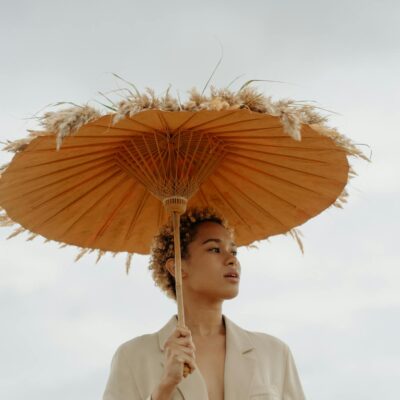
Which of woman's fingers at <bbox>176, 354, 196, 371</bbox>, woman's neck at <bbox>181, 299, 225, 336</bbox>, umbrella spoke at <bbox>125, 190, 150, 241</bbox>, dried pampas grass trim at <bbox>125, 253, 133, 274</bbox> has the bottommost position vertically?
woman's fingers at <bbox>176, 354, 196, 371</bbox>

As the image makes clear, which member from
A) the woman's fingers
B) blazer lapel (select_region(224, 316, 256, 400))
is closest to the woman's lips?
blazer lapel (select_region(224, 316, 256, 400))

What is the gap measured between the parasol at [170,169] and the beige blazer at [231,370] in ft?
1.64

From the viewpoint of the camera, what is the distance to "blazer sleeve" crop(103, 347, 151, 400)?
5551mm

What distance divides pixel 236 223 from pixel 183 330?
1.42m

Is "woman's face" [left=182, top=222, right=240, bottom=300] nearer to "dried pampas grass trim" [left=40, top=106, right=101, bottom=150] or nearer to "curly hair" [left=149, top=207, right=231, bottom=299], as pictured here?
"curly hair" [left=149, top=207, right=231, bottom=299]

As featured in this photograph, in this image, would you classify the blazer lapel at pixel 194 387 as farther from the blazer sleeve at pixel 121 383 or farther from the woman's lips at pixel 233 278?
the woman's lips at pixel 233 278

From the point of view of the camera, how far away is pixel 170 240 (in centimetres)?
618

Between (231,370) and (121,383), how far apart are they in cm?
69

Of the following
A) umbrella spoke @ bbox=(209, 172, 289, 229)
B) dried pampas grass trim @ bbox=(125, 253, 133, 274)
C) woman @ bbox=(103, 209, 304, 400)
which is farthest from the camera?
dried pampas grass trim @ bbox=(125, 253, 133, 274)

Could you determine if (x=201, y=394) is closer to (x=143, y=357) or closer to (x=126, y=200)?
(x=143, y=357)

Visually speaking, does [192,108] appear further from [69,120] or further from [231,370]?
[231,370]

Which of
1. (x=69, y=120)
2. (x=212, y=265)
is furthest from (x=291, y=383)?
(x=69, y=120)

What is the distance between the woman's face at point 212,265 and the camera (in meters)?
5.78

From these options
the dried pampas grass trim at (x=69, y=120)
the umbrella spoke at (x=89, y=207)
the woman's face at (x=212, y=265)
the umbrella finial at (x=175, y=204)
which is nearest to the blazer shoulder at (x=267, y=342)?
the woman's face at (x=212, y=265)
